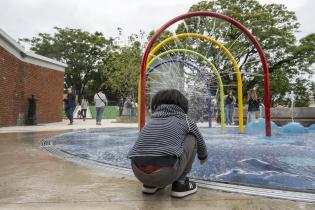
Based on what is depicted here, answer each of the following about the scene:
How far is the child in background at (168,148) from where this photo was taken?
2963mm

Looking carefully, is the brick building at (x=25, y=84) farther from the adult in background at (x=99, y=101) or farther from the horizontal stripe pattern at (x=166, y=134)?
the horizontal stripe pattern at (x=166, y=134)

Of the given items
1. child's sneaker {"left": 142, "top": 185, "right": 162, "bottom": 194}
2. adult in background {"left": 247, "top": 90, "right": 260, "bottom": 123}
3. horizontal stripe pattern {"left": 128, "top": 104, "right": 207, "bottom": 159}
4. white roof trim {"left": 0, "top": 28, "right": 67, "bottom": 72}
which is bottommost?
child's sneaker {"left": 142, "top": 185, "right": 162, "bottom": 194}

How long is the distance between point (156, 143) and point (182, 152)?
24 centimetres

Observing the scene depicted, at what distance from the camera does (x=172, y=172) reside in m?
2.97

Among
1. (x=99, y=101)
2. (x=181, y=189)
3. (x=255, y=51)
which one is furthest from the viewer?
(x=255, y=51)

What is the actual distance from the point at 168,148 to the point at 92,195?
2.79ft

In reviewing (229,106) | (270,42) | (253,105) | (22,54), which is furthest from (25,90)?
(270,42)

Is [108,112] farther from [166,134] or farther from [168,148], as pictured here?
[168,148]

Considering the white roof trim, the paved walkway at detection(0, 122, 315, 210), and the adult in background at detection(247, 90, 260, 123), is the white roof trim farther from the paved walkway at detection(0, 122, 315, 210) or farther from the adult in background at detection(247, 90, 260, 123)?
the paved walkway at detection(0, 122, 315, 210)

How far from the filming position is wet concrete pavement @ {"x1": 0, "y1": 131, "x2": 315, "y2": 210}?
281 centimetres

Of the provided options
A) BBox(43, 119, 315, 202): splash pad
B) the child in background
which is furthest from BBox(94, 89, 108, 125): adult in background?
the child in background

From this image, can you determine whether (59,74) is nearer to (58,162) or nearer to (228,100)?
(228,100)

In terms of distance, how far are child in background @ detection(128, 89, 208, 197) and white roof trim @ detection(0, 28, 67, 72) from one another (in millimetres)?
10511

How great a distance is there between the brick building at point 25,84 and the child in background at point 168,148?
10588 millimetres
